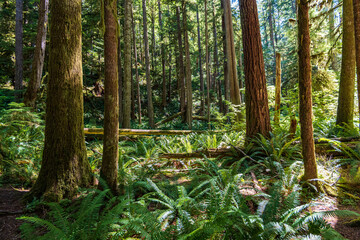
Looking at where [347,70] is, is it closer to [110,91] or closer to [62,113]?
[110,91]

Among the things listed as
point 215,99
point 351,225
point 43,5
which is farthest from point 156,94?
point 351,225

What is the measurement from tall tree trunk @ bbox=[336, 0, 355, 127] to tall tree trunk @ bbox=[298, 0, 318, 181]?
3979 millimetres

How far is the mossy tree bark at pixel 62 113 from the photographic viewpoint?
346 centimetres

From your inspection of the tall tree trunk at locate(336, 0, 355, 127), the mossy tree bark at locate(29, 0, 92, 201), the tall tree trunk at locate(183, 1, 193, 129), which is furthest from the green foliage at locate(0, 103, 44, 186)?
the tall tree trunk at locate(183, 1, 193, 129)

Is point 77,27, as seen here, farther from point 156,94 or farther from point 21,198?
point 156,94

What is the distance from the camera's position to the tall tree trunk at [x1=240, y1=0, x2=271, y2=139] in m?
5.30

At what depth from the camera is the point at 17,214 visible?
10.2 ft

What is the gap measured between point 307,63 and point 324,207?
208 centimetres

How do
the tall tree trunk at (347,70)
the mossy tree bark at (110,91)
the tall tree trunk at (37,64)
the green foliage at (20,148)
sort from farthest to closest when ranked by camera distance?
the tall tree trunk at (37,64) → the tall tree trunk at (347,70) → the green foliage at (20,148) → the mossy tree bark at (110,91)

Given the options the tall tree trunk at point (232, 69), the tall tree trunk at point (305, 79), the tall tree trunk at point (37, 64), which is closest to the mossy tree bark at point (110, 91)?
the tall tree trunk at point (305, 79)

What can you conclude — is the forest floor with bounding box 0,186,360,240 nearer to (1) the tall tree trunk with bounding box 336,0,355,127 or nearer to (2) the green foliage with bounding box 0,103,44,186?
(2) the green foliage with bounding box 0,103,44,186

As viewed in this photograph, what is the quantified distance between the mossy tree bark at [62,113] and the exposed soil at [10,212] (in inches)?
12.8

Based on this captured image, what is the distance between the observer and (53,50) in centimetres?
354

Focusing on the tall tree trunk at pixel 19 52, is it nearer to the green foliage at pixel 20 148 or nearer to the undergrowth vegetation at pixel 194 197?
the green foliage at pixel 20 148
